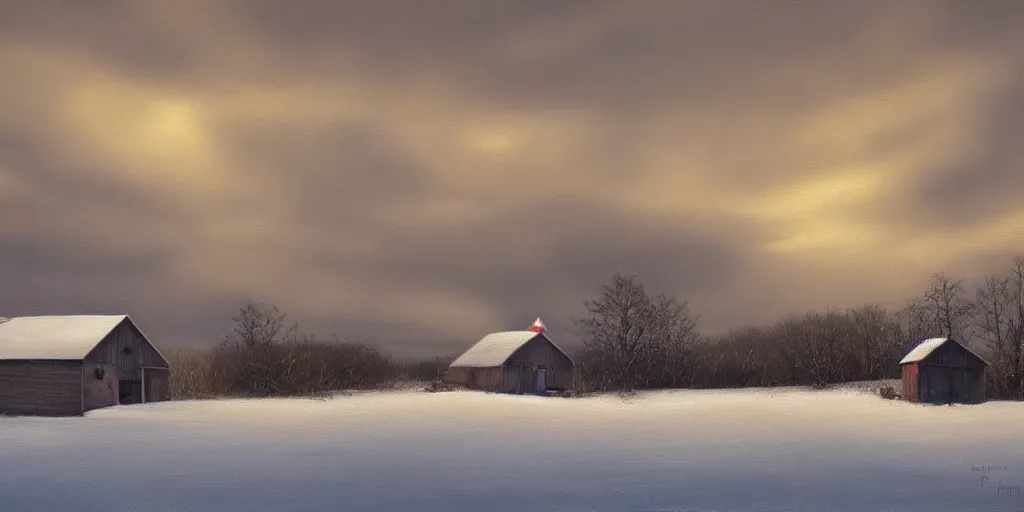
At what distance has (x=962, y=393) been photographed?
58156 millimetres

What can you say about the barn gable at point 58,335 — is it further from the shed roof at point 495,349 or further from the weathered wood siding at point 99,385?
the shed roof at point 495,349

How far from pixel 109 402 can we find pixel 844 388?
5235cm

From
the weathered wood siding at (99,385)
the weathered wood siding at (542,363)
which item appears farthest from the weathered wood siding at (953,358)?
the weathered wood siding at (99,385)

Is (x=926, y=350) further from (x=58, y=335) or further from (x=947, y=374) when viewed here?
(x=58, y=335)

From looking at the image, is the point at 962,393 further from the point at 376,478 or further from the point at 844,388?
the point at 376,478

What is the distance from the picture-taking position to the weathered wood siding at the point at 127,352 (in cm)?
5452

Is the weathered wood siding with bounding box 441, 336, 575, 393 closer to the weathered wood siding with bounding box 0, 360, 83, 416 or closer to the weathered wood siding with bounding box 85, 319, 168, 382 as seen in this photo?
the weathered wood siding with bounding box 85, 319, 168, 382

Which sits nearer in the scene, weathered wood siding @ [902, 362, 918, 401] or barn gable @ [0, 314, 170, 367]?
barn gable @ [0, 314, 170, 367]

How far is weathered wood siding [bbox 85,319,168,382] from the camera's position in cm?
5452

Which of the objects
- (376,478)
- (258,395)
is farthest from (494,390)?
(376,478)

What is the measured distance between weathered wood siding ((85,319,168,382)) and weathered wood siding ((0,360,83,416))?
1.99 metres

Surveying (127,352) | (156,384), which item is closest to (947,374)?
(156,384)

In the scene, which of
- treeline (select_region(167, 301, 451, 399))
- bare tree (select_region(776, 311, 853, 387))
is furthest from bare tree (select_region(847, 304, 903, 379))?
treeline (select_region(167, 301, 451, 399))

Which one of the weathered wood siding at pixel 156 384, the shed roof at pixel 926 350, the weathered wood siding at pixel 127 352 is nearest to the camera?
the weathered wood siding at pixel 127 352
